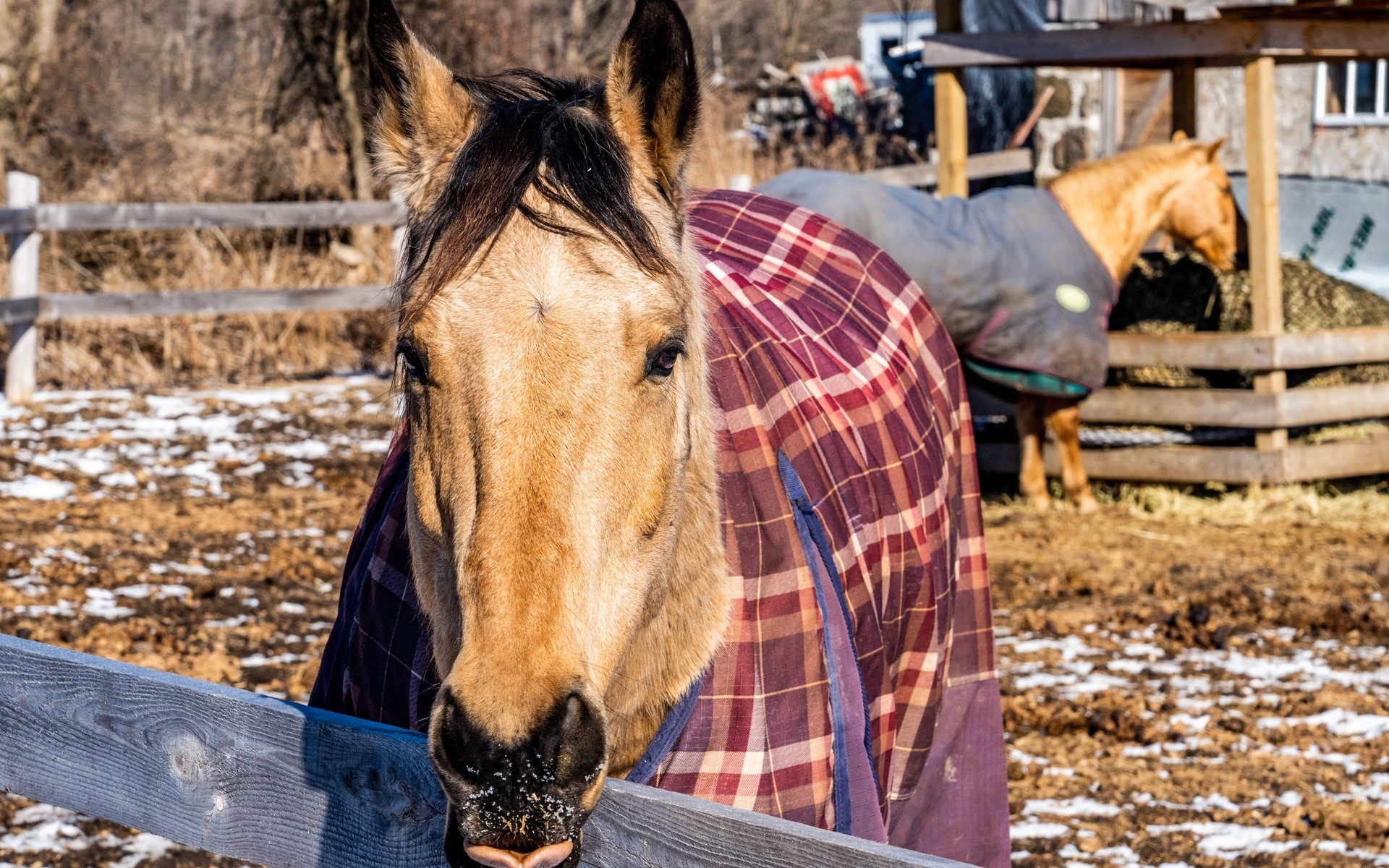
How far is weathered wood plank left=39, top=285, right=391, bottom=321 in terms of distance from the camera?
955 centimetres

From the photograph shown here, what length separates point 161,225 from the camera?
32.4 ft

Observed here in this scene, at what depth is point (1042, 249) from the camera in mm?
6879

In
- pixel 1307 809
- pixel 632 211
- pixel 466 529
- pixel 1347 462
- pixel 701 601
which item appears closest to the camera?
pixel 466 529

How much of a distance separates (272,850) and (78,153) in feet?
47.7

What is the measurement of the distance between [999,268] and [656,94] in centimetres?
504

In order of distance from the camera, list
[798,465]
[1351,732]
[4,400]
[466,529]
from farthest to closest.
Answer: [4,400] → [1351,732] → [798,465] → [466,529]

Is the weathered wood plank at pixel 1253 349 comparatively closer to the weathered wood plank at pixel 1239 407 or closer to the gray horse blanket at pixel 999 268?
the weathered wood plank at pixel 1239 407

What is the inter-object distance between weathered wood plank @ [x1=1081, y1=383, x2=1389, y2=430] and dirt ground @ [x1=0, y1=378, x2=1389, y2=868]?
42cm

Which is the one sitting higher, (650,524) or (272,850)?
(650,524)

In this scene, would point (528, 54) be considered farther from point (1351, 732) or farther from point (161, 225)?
point (1351, 732)

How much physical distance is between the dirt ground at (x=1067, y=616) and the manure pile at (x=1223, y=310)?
0.69 m

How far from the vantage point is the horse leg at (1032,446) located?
295 inches

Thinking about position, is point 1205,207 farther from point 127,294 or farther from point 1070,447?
point 127,294

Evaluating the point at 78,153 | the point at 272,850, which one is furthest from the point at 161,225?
the point at 272,850
